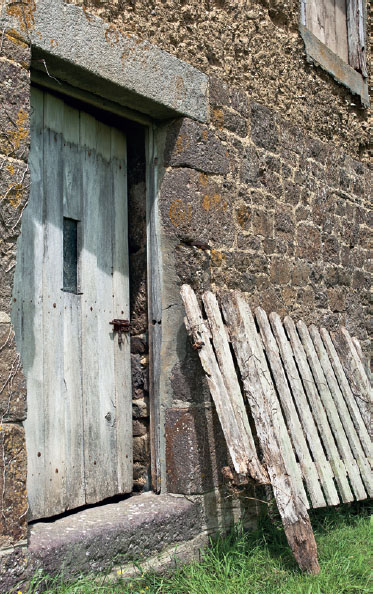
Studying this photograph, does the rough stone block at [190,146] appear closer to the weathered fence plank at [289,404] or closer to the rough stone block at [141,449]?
the weathered fence plank at [289,404]

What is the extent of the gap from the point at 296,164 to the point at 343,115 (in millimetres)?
858

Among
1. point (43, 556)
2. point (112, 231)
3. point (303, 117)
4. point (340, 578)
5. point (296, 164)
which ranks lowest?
point (340, 578)

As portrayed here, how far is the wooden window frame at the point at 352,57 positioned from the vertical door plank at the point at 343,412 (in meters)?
1.99

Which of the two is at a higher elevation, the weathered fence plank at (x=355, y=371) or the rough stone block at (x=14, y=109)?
the rough stone block at (x=14, y=109)

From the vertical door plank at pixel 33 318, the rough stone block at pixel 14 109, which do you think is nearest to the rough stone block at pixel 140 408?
the vertical door plank at pixel 33 318

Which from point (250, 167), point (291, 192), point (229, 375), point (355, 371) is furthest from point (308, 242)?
point (229, 375)

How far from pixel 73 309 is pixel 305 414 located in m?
1.52

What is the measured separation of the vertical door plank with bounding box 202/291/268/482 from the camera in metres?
3.40

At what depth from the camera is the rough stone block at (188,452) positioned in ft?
11.6

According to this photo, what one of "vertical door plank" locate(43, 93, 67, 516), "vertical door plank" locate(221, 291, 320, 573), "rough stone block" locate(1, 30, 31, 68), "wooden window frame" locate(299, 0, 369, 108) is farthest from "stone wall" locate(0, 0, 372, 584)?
"vertical door plank" locate(43, 93, 67, 516)

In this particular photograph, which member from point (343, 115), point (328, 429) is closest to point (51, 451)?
point (328, 429)

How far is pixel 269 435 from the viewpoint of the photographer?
359 centimetres

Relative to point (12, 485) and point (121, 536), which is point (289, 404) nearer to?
point (121, 536)

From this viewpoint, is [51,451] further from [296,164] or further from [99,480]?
[296,164]
